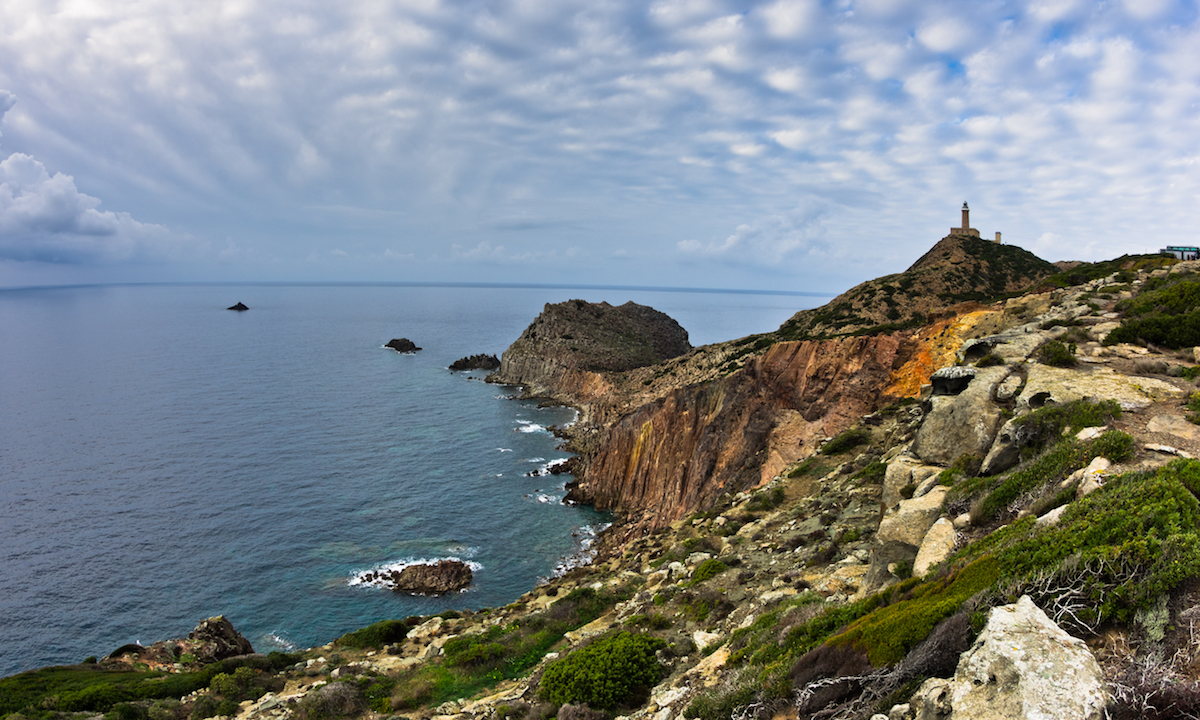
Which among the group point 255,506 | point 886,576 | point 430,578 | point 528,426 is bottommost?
point 430,578

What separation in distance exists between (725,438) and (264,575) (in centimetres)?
3739

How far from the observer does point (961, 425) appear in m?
16.0

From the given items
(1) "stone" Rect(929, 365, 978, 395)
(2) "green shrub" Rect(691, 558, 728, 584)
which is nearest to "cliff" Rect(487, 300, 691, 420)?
(2) "green shrub" Rect(691, 558, 728, 584)

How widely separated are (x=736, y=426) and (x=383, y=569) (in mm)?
30436

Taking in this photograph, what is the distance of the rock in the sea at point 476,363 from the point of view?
13338cm

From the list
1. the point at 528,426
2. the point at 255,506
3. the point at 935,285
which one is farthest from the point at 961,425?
the point at 528,426

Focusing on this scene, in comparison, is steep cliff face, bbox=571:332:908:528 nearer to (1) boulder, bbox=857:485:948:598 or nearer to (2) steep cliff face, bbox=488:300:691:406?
(1) boulder, bbox=857:485:948:598

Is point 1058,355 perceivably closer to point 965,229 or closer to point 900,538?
point 900,538

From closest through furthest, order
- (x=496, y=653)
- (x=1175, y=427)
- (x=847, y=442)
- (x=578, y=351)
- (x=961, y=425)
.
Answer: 1. (x=1175, y=427)
2. (x=961, y=425)
3. (x=496, y=653)
4. (x=847, y=442)
5. (x=578, y=351)

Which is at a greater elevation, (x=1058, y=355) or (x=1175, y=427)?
(x=1058, y=355)

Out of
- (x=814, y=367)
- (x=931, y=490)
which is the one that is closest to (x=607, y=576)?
(x=931, y=490)

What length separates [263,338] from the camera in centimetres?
17462

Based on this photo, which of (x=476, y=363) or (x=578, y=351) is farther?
(x=476, y=363)

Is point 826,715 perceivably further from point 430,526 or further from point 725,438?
point 430,526
